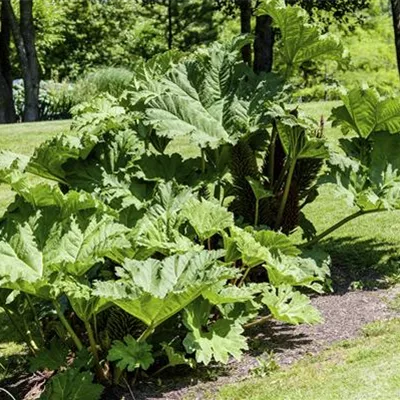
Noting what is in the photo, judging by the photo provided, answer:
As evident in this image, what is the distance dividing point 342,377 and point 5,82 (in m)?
16.9

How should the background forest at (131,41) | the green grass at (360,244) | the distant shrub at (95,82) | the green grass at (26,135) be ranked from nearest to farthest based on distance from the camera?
the green grass at (360,244), the green grass at (26,135), the distant shrub at (95,82), the background forest at (131,41)

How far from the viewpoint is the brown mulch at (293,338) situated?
3.94m

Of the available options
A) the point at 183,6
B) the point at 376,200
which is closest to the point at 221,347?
the point at 376,200

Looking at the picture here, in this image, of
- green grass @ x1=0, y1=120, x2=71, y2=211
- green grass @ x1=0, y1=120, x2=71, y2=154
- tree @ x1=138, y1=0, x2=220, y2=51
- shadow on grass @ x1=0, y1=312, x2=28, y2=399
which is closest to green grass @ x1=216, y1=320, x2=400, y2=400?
shadow on grass @ x1=0, y1=312, x2=28, y2=399

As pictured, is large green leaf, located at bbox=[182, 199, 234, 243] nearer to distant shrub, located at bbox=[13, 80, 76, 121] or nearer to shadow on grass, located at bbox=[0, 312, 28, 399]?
shadow on grass, located at bbox=[0, 312, 28, 399]

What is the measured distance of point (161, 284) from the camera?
3.51 metres

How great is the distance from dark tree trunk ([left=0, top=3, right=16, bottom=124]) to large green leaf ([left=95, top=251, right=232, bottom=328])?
15.9 m

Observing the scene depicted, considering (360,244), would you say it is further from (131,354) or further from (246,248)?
(131,354)

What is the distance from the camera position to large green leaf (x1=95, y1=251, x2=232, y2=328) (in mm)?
3422

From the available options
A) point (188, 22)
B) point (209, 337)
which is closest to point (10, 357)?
point (209, 337)

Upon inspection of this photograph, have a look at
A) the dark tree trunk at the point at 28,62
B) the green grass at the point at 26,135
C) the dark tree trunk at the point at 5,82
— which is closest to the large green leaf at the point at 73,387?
the green grass at the point at 26,135

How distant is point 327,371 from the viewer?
12.6ft

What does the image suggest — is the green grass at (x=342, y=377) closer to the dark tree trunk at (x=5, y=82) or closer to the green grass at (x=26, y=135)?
the green grass at (x=26, y=135)

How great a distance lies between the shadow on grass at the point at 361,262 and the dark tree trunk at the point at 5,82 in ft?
45.2
